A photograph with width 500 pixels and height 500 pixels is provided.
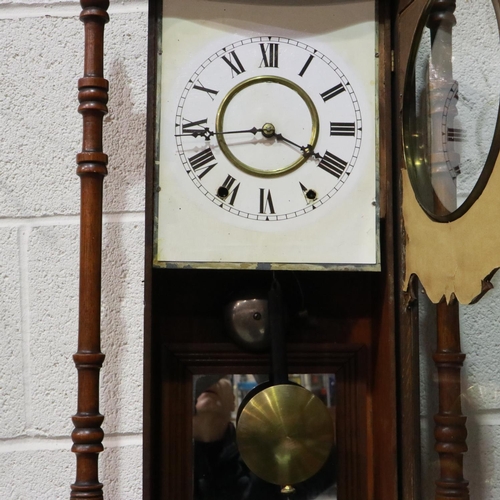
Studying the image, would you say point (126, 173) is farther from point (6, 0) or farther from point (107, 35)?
point (6, 0)

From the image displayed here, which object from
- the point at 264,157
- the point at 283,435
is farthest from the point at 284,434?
the point at 264,157

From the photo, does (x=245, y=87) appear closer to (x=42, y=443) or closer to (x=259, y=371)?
(x=259, y=371)

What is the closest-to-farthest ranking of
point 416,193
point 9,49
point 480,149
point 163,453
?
point 480,149 → point 416,193 → point 163,453 → point 9,49

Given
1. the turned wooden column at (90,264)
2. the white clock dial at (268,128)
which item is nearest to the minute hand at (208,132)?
the white clock dial at (268,128)

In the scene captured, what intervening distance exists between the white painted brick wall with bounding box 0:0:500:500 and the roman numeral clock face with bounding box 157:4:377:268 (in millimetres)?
161

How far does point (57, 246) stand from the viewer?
1.09 m

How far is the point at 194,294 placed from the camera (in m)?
1.03

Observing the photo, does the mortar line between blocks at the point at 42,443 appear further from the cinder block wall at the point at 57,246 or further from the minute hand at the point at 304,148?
the minute hand at the point at 304,148

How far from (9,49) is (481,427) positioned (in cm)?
79

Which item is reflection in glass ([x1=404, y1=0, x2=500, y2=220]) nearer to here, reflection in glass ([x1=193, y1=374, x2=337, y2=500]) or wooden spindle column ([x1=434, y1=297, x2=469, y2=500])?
wooden spindle column ([x1=434, y1=297, x2=469, y2=500])

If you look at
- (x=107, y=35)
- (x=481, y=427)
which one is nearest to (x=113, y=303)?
(x=107, y=35)

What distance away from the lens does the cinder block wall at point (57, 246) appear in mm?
1068

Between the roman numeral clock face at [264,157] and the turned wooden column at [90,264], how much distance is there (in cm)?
8

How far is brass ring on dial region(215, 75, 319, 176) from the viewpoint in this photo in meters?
0.96
